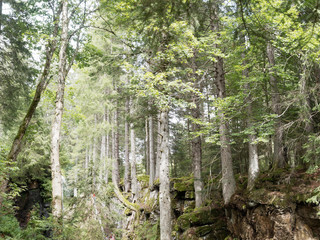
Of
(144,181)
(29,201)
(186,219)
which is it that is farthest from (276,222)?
(29,201)

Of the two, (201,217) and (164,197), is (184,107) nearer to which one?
(164,197)

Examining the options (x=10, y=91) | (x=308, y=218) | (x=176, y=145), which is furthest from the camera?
(x=176, y=145)

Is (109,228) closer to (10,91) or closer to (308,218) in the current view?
(308,218)

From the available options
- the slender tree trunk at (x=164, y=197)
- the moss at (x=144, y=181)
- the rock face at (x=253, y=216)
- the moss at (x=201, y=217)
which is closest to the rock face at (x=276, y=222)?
Answer: the rock face at (x=253, y=216)

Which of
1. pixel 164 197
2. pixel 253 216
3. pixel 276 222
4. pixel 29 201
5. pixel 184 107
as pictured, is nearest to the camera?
pixel 276 222

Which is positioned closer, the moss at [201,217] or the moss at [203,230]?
the moss at [203,230]

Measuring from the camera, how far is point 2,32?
9.51 m

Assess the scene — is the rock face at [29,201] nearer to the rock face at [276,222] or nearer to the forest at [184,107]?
the forest at [184,107]

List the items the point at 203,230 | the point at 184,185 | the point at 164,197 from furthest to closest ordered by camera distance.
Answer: the point at 184,185
the point at 203,230
the point at 164,197

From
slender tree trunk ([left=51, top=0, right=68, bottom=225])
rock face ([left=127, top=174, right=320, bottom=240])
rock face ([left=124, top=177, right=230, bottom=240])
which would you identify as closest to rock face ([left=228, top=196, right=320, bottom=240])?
rock face ([left=127, top=174, right=320, bottom=240])

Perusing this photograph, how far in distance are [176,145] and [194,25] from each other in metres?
12.2

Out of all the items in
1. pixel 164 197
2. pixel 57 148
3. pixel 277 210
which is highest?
pixel 57 148

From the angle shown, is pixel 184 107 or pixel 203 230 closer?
pixel 184 107

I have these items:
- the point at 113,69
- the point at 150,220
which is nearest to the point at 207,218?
the point at 150,220
